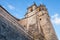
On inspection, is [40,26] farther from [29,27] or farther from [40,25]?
[29,27]

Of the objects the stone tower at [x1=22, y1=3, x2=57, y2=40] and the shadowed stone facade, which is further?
the stone tower at [x1=22, y1=3, x2=57, y2=40]

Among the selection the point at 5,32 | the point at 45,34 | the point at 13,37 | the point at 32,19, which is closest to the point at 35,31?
the point at 45,34

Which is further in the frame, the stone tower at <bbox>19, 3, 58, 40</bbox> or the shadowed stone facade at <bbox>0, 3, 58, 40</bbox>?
the stone tower at <bbox>19, 3, 58, 40</bbox>

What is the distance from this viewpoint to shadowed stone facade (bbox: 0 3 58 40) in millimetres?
10473

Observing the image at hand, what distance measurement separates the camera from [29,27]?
1866 centimetres

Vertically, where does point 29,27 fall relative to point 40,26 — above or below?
below

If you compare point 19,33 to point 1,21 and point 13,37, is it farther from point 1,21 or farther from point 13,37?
point 1,21

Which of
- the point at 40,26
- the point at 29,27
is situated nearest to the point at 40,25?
the point at 40,26

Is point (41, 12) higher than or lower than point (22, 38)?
higher

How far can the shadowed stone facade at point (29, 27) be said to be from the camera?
10.5 meters

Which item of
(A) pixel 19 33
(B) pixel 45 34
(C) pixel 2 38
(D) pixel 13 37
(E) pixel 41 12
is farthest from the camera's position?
(E) pixel 41 12

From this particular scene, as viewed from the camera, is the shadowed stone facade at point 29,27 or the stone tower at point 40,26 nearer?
the shadowed stone facade at point 29,27

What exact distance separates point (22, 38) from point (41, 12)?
10543 millimetres

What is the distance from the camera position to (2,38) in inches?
366
